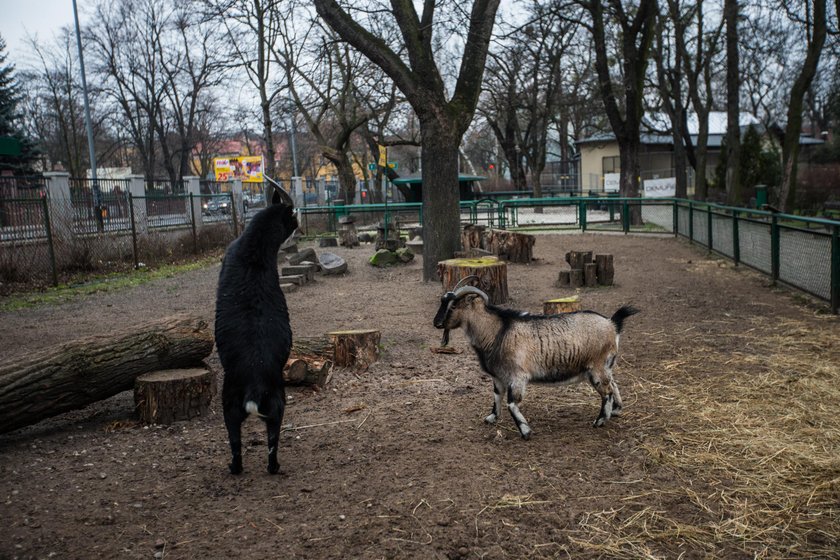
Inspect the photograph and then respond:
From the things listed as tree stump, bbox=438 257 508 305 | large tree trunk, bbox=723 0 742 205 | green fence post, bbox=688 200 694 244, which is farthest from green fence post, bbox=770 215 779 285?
→ large tree trunk, bbox=723 0 742 205

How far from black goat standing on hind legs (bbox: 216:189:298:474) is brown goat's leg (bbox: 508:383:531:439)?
5.13 feet

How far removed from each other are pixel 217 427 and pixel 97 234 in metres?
12.0

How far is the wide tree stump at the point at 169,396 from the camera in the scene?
18.1 ft

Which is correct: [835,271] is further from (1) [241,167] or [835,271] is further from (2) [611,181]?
(1) [241,167]

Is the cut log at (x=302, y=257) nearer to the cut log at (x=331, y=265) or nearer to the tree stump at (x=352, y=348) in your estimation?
the cut log at (x=331, y=265)

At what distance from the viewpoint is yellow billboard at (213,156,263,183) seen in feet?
142

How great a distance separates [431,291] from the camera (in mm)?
11586

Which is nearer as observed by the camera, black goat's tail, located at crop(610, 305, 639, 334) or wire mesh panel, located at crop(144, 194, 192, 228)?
black goat's tail, located at crop(610, 305, 639, 334)

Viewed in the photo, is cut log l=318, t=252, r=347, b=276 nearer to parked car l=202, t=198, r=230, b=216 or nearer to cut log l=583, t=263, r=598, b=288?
cut log l=583, t=263, r=598, b=288

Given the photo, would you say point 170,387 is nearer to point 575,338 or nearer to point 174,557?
point 174,557

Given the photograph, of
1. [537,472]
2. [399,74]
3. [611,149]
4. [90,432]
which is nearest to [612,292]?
[399,74]

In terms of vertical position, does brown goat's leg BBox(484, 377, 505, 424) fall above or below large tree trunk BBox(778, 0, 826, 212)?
below

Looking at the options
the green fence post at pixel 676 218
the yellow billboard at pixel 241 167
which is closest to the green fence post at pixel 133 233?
the green fence post at pixel 676 218

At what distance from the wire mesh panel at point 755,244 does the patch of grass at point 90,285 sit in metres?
11.5
